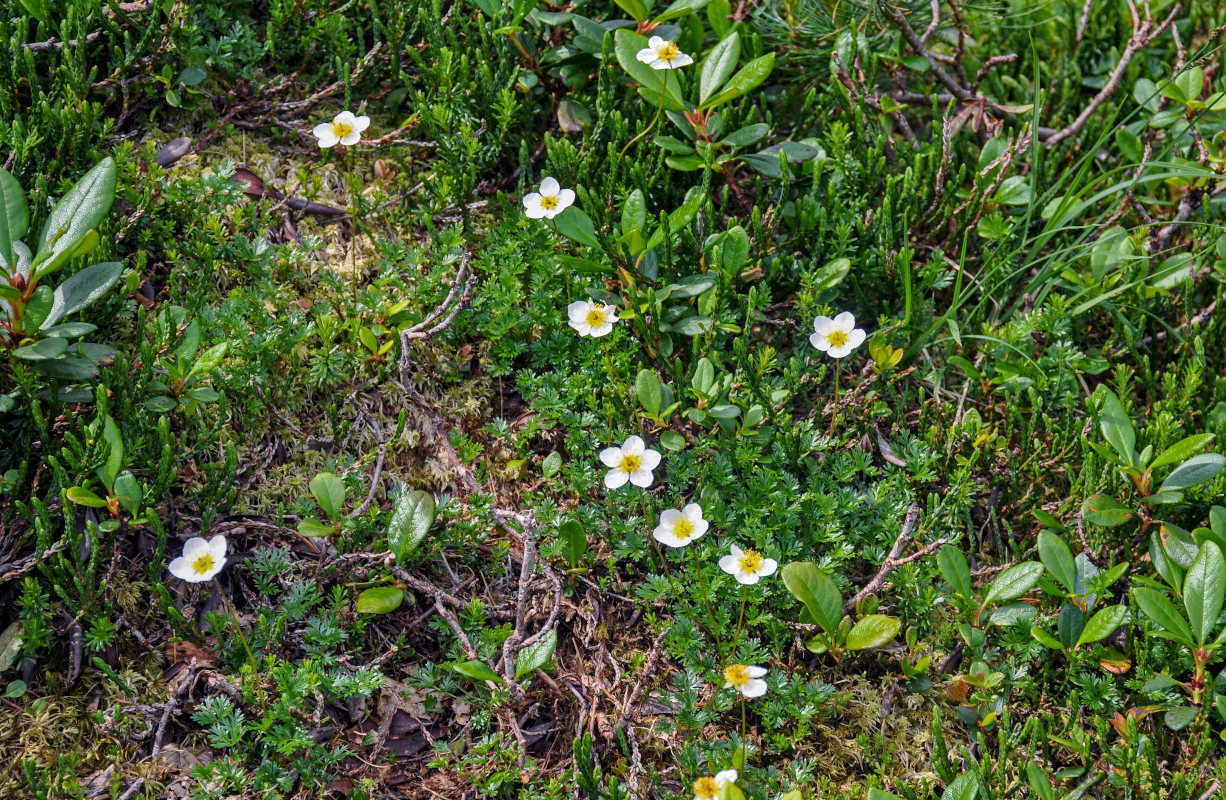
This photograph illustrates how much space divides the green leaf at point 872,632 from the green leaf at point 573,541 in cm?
82

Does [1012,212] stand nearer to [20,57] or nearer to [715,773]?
[715,773]

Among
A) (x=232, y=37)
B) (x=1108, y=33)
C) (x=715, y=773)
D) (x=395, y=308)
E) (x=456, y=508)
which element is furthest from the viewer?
(x=1108, y=33)

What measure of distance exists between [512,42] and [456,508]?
192 cm

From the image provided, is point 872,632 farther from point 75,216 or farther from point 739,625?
point 75,216

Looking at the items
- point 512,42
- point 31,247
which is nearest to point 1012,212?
point 512,42

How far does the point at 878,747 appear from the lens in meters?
2.60

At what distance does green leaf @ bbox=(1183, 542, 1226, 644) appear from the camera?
98.5 inches

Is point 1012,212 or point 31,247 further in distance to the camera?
point 1012,212

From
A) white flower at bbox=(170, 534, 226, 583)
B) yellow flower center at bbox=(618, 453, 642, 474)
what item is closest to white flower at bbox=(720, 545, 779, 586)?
yellow flower center at bbox=(618, 453, 642, 474)

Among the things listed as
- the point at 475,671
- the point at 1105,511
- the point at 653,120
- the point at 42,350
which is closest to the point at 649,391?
the point at 475,671

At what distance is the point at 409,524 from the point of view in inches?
104

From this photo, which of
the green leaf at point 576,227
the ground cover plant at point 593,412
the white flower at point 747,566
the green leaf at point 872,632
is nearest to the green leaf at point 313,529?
the ground cover plant at point 593,412

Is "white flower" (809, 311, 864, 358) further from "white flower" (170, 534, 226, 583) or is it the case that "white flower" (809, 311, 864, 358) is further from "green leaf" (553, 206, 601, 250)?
"white flower" (170, 534, 226, 583)

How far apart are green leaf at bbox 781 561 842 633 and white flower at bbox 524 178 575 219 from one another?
4.71 feet
